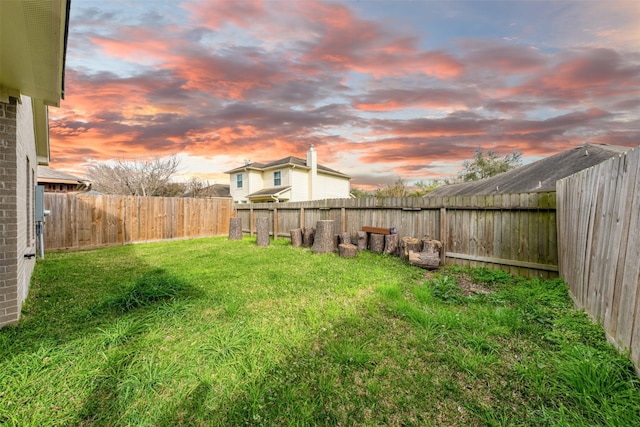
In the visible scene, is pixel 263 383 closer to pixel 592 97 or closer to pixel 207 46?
pixel 207 46

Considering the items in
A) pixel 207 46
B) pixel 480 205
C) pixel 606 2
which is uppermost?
pixel 207 46

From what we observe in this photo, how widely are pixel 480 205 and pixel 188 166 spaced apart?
2592 centimetres

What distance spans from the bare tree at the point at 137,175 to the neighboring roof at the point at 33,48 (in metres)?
22.9

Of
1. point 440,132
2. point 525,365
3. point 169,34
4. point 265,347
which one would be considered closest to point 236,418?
point 265,347

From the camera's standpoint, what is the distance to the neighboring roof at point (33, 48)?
1.93 metres

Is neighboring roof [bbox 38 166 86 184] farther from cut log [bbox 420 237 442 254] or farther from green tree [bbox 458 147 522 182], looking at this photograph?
green tree [bbox 458 147 522 182]

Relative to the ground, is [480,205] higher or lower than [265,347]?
higher

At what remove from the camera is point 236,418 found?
1.70 metres

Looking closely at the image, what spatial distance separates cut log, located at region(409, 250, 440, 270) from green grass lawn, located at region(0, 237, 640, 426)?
1.39 meters

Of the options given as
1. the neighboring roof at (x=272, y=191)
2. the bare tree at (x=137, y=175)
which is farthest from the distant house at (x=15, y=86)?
the bare tree at (x=137, y=175)

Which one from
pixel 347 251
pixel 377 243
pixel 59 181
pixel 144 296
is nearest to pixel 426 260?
pixel 377 243

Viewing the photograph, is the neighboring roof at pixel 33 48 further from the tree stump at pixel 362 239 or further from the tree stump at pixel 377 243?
the tree stump at pixel 377 243

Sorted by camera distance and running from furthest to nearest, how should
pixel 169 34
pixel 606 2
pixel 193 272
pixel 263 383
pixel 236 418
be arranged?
pixel 169 34
pixel 193 272
pixel 606 2
pixel 263 383
pixel 236 418

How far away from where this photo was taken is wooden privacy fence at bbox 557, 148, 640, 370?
2.06m
